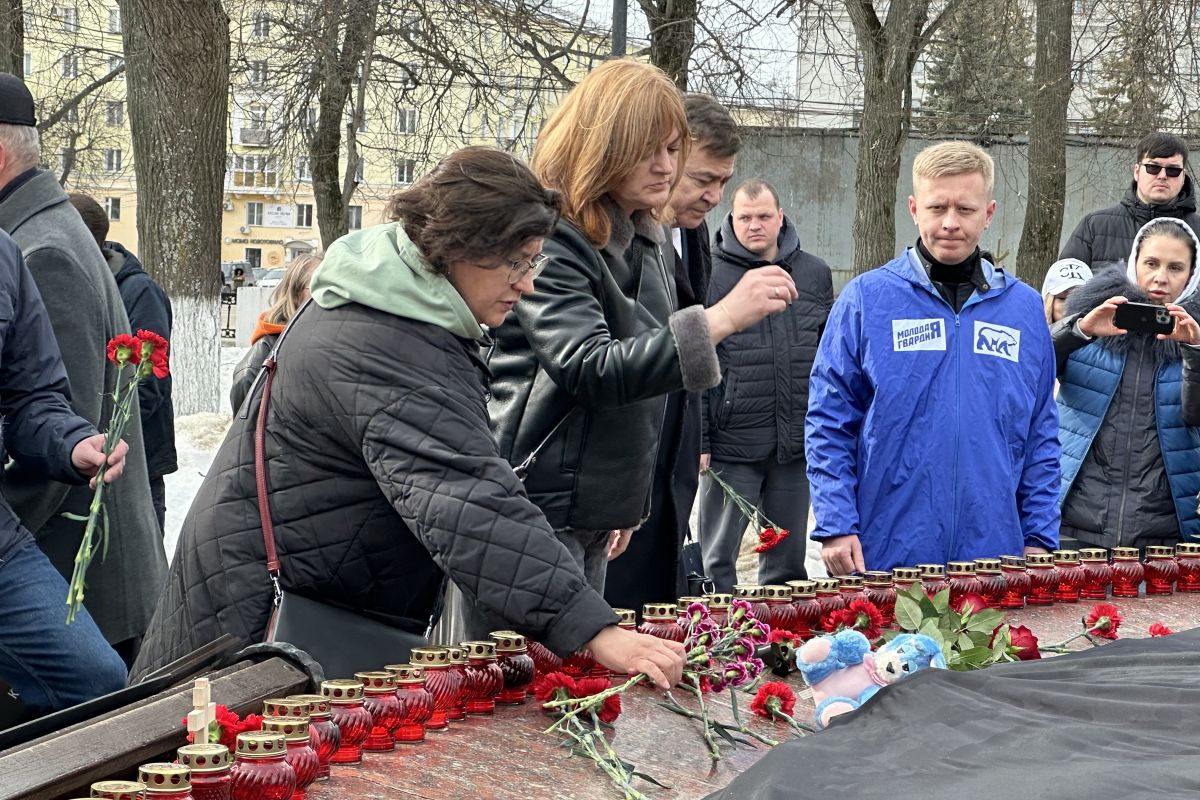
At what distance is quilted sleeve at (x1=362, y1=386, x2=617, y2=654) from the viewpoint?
2287mm

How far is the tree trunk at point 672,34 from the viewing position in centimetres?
1305

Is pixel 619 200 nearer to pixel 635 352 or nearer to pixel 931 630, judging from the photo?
pixel 635 352

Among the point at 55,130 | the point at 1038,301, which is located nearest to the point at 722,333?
the point at 1038,301

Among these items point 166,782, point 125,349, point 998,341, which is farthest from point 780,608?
point 166,782

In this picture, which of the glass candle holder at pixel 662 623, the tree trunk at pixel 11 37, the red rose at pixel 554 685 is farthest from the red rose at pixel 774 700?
the tree trunk at pixel 11 37

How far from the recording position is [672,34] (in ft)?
43.2

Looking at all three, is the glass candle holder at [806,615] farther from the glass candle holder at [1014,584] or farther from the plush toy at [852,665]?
the glass candle holder at [1014,584]

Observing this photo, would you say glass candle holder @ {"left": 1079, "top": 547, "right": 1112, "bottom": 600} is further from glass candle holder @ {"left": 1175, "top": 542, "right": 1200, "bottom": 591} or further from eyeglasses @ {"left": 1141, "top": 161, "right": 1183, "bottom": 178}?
eyeglasses @ {"left": 1141, "top": 161, "right": 1183, "bottom": 178}

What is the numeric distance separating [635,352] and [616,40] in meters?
8.92

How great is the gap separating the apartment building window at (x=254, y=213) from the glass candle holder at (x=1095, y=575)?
185 feet

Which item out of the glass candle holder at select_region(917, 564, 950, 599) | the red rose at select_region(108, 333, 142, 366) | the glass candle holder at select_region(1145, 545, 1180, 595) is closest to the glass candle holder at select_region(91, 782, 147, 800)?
the red rose at select_region(108, 333, 142, 366)

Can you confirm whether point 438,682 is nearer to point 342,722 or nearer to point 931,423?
point 342,722

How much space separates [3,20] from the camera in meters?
13.2

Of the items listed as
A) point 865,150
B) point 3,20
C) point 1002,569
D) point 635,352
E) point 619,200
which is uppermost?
point 3,20
